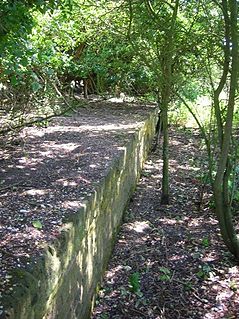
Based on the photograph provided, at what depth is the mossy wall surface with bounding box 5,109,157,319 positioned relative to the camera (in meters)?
2.32

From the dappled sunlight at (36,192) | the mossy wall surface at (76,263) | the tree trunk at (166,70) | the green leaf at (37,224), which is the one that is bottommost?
the mossy wall surface at (76,263)

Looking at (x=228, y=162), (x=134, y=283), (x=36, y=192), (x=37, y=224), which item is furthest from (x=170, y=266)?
(x=37, y=224)

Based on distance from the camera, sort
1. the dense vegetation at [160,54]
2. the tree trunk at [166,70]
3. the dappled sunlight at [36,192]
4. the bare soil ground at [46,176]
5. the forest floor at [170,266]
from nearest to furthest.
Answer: the bare soil ground at [46,176]
the dense vegetation at [160,54]
the dappled sunlight at [36,192]
the forest floor at [170,266]
the tree trunk at [166,70]

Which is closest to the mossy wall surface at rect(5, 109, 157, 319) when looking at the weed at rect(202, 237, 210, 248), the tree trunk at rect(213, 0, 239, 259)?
the weed at rect(202, 237, 210, 248)

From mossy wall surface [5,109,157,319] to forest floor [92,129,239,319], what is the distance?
0.25m

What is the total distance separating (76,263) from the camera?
3.30 meters

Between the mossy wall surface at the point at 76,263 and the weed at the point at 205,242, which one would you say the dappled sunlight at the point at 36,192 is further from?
the weed at the point at 205,242

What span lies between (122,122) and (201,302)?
4.85 m

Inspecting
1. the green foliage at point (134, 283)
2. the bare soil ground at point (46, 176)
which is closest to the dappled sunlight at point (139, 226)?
the bare soil ground at point (46, 176)

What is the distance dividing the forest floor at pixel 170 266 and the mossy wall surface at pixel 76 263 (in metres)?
0.25

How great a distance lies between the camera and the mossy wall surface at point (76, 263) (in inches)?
91.5

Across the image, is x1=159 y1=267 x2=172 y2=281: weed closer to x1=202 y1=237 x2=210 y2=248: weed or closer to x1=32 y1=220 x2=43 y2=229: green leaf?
x1=202 y1=237 x2=210 y2=248: weed

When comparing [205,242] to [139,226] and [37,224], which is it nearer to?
[139,226]

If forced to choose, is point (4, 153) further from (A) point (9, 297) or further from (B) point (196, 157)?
(B) point (196, 157)
